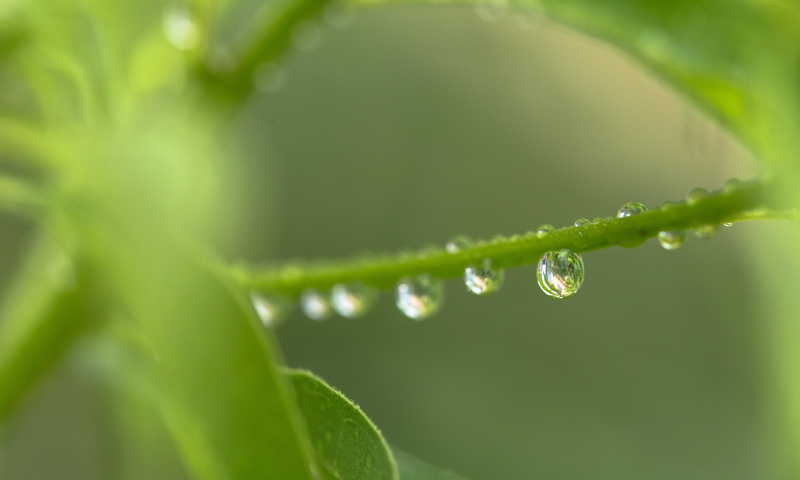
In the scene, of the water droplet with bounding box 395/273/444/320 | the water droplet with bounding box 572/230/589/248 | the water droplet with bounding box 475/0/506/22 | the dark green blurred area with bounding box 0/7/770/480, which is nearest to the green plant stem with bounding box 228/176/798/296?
the water droplet with bounding box 572/230/589/248

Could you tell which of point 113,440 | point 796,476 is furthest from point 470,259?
point 113,440

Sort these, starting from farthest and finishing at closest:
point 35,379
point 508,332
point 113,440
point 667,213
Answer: point 508,332, point 113,440, point 35,379, point 667,213

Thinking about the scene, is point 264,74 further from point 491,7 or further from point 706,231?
point 706,231

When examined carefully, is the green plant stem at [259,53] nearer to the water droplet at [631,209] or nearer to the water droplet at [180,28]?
the water droplet at [180,28]

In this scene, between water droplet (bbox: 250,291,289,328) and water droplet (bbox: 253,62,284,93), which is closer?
water droplet (bbox: 250,291,289,328)

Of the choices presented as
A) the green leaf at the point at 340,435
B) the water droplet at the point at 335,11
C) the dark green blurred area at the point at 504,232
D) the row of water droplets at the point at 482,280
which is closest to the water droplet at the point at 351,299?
the row of water droplets at the point at 482,280

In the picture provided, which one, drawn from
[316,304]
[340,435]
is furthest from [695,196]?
[316,304]

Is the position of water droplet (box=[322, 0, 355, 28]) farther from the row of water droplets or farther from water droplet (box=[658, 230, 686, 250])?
water droplet (box=[658, 230, 686, 250])

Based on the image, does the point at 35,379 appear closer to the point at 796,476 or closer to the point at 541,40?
the point at 796,476
